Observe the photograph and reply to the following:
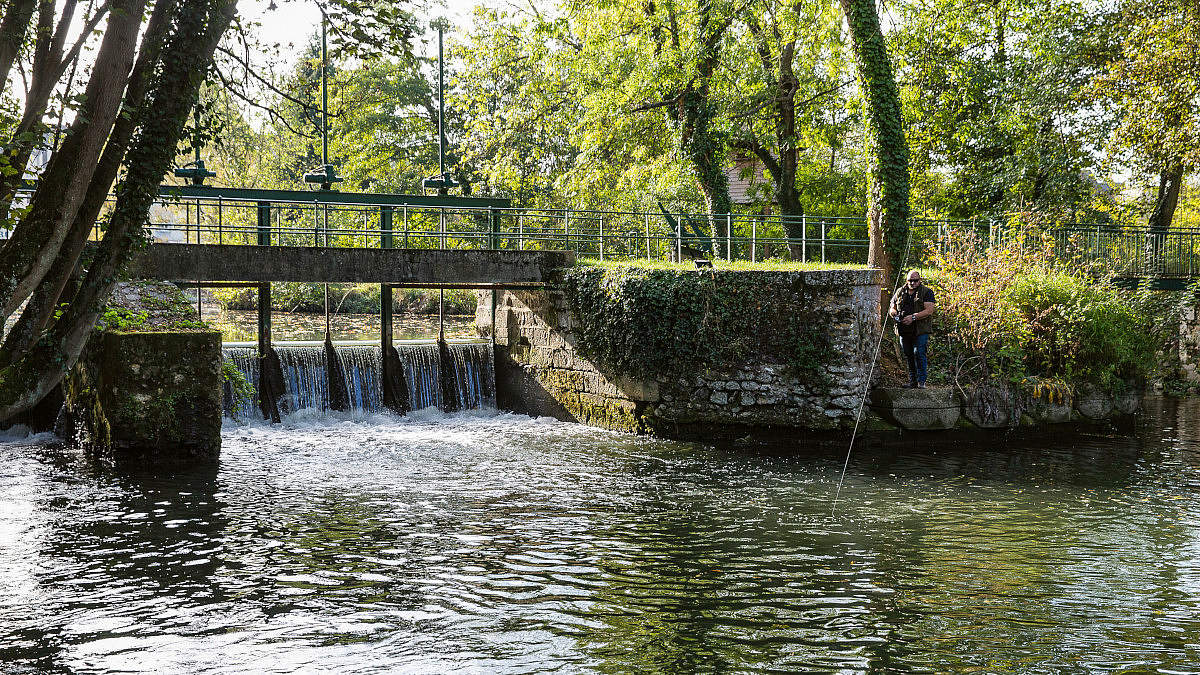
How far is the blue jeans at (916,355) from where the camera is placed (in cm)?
1533

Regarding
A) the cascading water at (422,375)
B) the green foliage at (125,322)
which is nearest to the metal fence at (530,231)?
the cascading water at (422,375)

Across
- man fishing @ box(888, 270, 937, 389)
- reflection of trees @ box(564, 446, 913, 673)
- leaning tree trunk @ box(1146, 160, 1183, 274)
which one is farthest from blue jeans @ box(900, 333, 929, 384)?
leaning tree trunk @ box(1146, 160, 1183, 274)

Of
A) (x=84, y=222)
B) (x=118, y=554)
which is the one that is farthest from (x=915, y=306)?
(x=84, y=222)

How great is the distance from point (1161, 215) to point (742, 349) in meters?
17.5

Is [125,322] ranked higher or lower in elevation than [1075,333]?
higher

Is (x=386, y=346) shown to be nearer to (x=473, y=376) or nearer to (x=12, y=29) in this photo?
(x=473, y=376)

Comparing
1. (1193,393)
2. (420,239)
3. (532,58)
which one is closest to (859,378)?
(1193,393)

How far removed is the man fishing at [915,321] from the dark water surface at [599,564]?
1749mm

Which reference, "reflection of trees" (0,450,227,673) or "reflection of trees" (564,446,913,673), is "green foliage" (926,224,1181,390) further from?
"reflection of trees" (0,450,227,673)

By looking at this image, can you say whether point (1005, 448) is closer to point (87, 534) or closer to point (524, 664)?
point (524, 664)

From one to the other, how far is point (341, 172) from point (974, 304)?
28.8 m

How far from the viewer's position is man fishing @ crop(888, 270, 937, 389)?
15.1m

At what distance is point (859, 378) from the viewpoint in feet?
50.5

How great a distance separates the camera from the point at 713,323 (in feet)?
52.0
